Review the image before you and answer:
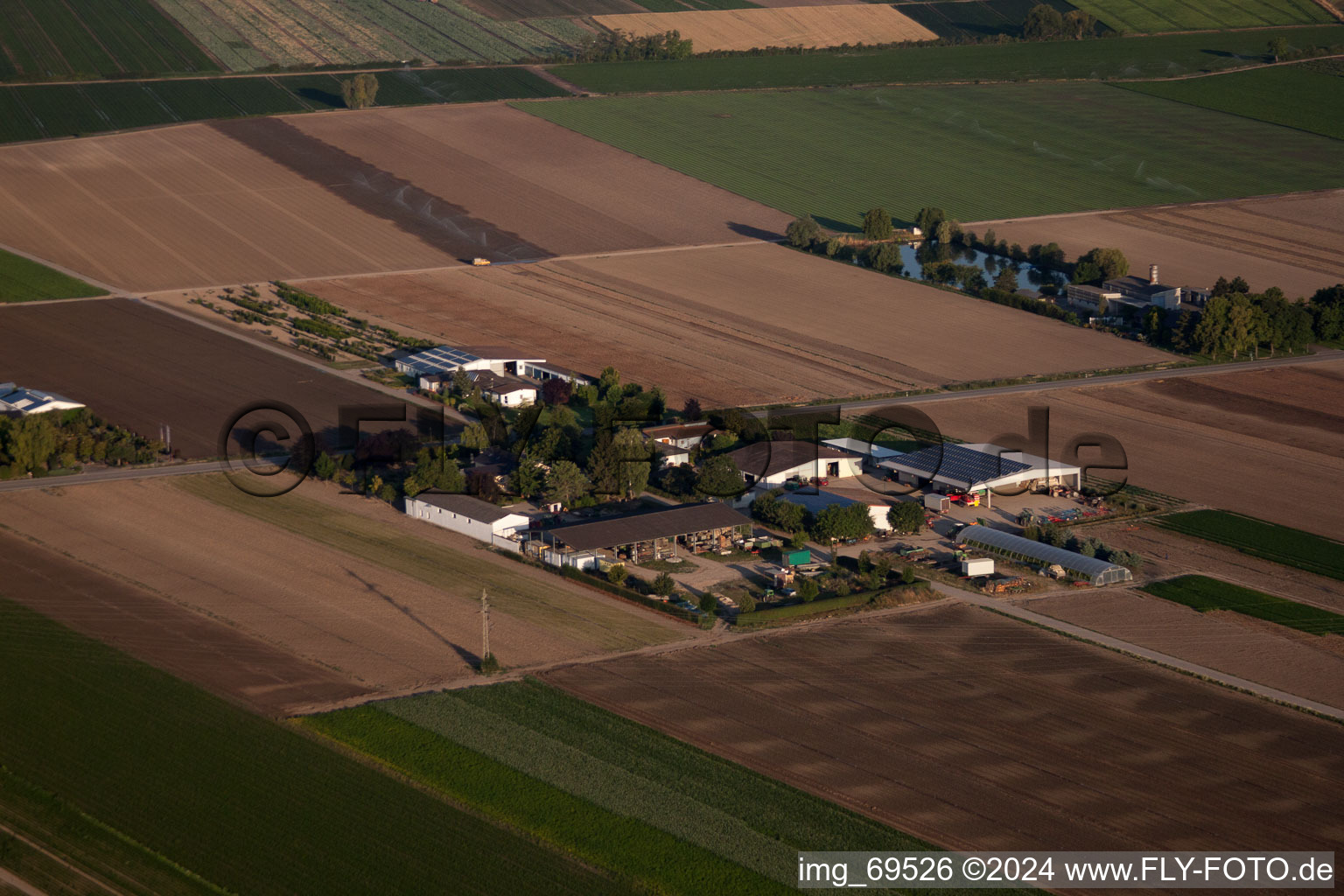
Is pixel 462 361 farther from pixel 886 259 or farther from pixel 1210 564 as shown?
pixel 1210 564

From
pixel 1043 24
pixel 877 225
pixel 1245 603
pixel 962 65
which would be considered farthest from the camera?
pixel 1043 24

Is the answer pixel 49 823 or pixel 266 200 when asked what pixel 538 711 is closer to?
pixel 49 823

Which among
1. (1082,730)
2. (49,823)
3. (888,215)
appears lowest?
(49,823)

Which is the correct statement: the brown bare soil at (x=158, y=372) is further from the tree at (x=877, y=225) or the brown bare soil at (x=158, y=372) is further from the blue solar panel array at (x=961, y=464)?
the tree at (x=877, y=225)

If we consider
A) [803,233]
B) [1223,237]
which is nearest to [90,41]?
[803,233]

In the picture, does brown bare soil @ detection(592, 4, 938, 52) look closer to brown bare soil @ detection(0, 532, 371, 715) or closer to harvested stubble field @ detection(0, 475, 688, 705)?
harvested stubble field @ detection(0, 475, 688, 705)

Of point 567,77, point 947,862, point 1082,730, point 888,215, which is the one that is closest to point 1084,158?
point 888,215

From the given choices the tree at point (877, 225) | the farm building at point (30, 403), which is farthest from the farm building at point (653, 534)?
the tree at point (877, 225)
